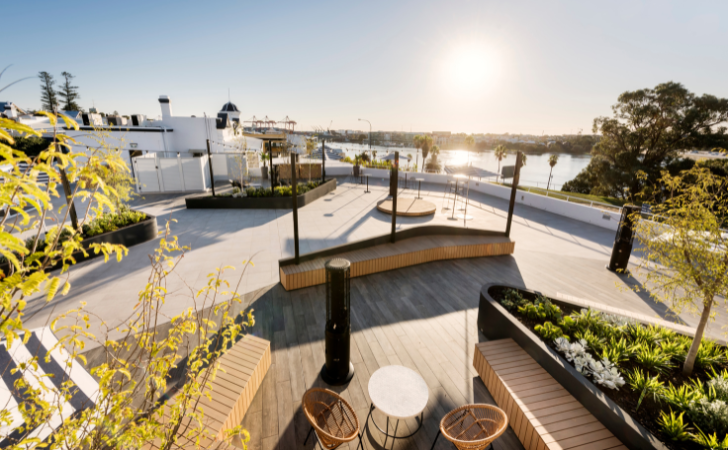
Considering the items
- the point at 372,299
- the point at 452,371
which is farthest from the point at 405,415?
the point at 372,299

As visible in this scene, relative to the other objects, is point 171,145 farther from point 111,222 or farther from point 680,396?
point 680,396

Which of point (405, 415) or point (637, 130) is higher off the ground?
point (637, 130)

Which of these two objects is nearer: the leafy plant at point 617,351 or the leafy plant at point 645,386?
the leafy plant at point 645,386

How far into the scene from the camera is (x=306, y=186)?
48.4 feet

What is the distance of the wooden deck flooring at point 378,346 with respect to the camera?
3.78m

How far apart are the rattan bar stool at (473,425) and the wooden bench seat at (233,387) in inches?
88.2

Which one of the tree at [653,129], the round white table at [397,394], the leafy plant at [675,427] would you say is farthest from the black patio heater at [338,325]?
the tree at [653,129]

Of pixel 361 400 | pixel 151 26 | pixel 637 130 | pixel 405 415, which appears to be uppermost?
pixel 151 26

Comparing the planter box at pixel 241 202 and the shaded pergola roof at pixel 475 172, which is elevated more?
the shaded pergola roof at pixel 475 172

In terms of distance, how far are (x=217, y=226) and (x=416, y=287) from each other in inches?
291

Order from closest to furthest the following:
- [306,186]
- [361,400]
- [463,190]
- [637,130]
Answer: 1. [361,400]
2. [306,186]
3. [463,190]
4. [637,130]

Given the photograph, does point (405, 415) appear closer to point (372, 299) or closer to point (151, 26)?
point (372, 299)

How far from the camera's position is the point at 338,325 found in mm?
4305

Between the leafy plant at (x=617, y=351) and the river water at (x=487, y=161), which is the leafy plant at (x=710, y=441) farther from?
the river water at (x=487, y=161)
